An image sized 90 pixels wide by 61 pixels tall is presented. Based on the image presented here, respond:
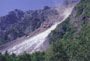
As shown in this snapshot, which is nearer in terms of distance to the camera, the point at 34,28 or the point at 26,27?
the point at 34,28

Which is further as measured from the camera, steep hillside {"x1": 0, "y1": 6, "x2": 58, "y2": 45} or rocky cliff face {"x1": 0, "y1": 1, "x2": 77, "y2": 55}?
steep hillside {"x1": 0, "y1": 6, "x2": 58, "y2": 45}

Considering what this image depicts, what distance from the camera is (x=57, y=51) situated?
129 feet

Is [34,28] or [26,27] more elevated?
[26,27]

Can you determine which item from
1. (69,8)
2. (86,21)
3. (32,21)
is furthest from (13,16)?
(86,21)

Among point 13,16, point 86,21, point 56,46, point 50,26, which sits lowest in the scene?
point 56,46

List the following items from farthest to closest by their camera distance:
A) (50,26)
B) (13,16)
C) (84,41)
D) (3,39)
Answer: (13,16)
(3,39)
(50,26)
(84,41)

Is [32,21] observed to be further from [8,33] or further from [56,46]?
[56,46]

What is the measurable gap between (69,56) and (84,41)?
5404 mm

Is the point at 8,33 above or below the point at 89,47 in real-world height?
above

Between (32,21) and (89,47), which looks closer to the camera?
(89,47)

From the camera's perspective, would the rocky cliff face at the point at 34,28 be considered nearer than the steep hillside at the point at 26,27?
Yes

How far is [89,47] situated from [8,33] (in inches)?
3868

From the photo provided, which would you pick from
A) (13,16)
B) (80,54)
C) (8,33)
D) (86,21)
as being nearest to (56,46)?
(80,54)

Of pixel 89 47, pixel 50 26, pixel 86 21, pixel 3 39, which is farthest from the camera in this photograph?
pixel 3 39
